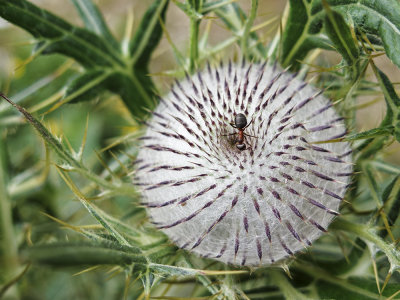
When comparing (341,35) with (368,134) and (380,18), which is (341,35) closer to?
(380,18)

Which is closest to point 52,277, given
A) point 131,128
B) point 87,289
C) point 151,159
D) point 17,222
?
point 87,289

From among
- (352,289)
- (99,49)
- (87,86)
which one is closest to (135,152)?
(87,86)

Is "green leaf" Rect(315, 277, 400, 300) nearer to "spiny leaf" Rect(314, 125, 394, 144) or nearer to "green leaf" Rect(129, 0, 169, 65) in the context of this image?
"spiny leaf" Rect(314, 125, 394, 144)

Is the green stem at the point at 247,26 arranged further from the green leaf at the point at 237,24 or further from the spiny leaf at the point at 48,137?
the spiny leaf at the point at 48,137

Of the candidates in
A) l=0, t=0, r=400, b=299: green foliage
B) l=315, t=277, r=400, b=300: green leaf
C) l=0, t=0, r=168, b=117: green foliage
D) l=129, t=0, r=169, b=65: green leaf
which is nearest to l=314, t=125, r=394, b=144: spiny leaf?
l=0, t=0, r=400, b=299: green foliage

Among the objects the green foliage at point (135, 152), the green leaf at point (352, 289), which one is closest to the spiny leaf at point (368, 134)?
the green foliage at point (135, 152)

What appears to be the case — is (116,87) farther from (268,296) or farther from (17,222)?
(268,296)
